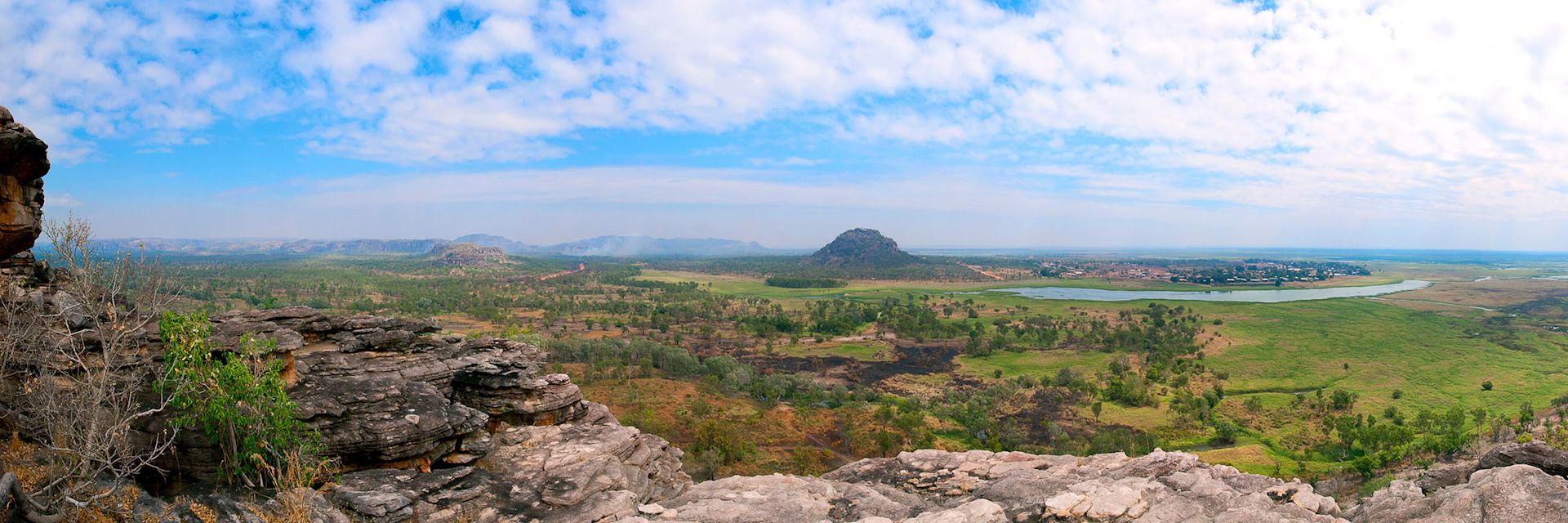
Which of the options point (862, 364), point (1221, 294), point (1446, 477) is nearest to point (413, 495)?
point (1446, 477)

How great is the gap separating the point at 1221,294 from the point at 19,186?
216909mm

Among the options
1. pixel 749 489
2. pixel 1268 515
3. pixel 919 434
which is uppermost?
pixel 1268 515

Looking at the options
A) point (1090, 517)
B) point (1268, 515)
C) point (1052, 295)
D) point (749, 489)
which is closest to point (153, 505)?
point (749, 489)

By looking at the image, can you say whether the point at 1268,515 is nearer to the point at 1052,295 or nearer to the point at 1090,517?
the point at 1090,517

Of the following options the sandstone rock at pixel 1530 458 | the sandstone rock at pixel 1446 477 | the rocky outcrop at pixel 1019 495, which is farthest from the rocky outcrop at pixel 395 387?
the sandstone rock at pixel 1530 458

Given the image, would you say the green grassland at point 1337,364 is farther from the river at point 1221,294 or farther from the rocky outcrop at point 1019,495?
the rocky outcrop at point 1019,495

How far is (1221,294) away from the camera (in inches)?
6885

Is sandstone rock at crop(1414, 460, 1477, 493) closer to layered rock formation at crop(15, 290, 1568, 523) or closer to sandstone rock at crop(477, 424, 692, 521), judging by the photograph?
layered rock formation at crop(15, 290, 1568, 523)

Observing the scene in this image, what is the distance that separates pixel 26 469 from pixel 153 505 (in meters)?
2.14

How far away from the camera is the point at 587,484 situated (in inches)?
618

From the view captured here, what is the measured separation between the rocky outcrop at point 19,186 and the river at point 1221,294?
564ft

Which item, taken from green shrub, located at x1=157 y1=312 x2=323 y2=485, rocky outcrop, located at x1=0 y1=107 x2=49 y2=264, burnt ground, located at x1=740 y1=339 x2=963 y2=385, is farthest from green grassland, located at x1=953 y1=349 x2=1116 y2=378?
rocky outcrop, located at x1=0 y1=107 x2=49 y2=264

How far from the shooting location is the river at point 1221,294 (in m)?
156

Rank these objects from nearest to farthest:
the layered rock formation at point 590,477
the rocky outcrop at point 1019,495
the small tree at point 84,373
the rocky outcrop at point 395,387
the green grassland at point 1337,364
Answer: the small tree at point 84,373 < the layered rock formation at point 590,477 < the rocky outcrop at point 1019,495 < the rocky outcrop at point 395,387 < the green grassland at point 1337,364
